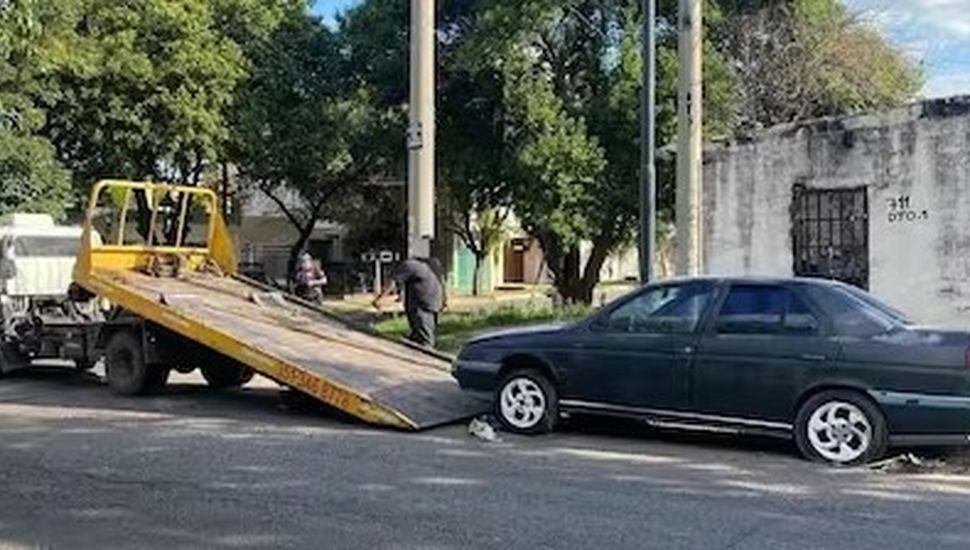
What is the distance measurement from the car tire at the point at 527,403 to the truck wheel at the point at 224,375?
4.46 meters

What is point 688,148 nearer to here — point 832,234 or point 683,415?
point 832,234

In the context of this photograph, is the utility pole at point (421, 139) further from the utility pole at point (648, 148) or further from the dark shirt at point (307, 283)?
the dark shirt at point (307, 283)

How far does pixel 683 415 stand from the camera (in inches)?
418

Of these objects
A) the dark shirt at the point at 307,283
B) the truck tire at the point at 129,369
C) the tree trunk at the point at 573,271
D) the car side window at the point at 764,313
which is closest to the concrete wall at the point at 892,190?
the car side window at the point at 764,313

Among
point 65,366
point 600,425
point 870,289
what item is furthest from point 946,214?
point 65,366

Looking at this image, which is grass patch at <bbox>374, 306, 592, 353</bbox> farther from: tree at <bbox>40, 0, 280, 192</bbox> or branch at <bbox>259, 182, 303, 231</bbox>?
branch at <bbox>259, 182, 303, 231</bbox>

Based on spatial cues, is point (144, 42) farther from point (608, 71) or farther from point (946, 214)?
point (946, 214)

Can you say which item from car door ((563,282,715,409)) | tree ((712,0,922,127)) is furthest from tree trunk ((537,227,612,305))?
car door ((563,282,715,409))

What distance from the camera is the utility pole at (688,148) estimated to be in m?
14.2

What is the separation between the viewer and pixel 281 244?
183 ft

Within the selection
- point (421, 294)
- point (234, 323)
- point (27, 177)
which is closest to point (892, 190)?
point (421, 294)

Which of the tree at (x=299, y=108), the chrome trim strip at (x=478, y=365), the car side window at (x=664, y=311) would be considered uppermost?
the tree at (x=299, y=108)

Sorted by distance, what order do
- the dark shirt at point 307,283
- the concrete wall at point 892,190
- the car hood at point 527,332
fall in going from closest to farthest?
1. the car hood at point 527,332
2. the concrete wall at point 892,190
3. the dark shirt at point 307,283

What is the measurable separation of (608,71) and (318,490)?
1918cm
